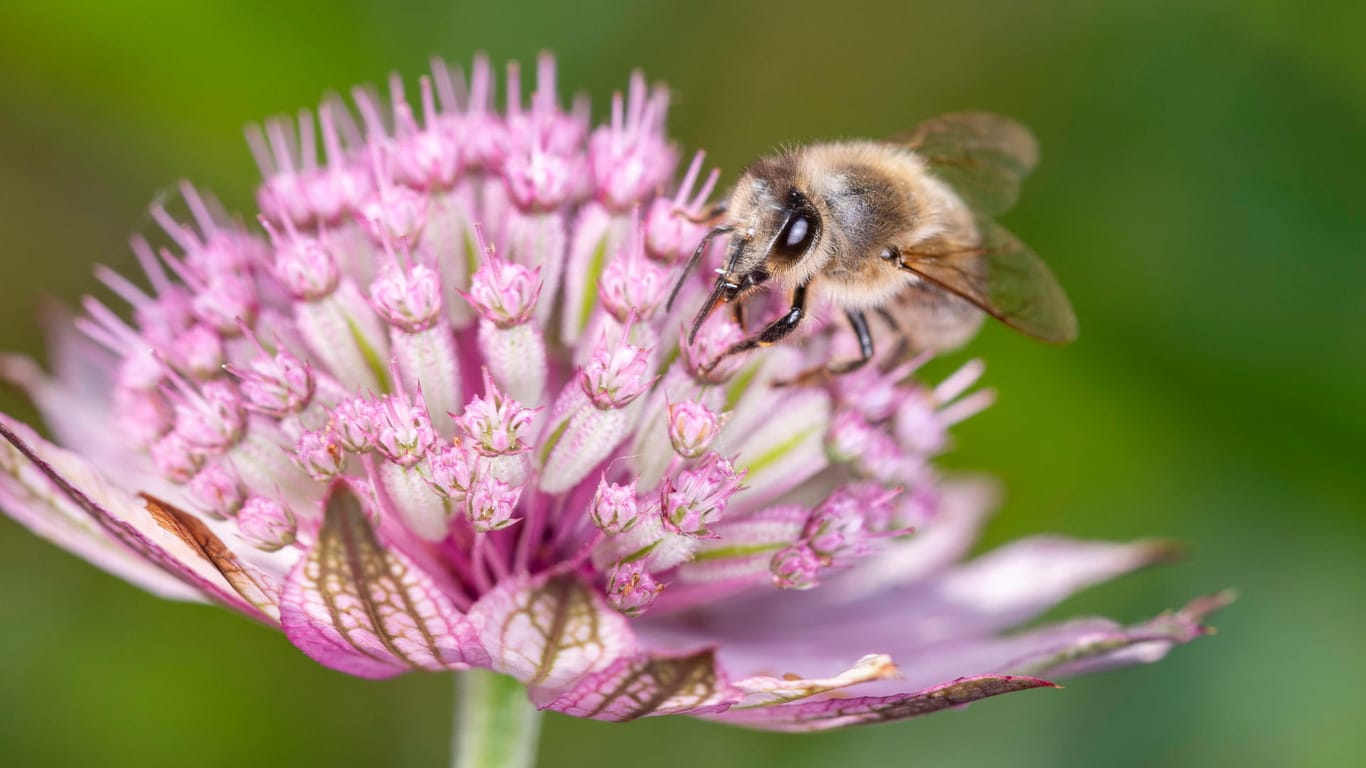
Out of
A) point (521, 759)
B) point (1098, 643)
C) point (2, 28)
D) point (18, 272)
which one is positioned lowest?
point (521, 759)

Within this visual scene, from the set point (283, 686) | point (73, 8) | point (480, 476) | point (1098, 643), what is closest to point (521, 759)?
point (480, 476)

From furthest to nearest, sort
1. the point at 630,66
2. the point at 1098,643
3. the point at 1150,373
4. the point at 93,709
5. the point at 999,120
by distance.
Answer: the point at 630,66
the point at 1150,373
the point at 93,709
the point at 999,120
the point at 1098,643

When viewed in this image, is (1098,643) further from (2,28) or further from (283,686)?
(2,28)

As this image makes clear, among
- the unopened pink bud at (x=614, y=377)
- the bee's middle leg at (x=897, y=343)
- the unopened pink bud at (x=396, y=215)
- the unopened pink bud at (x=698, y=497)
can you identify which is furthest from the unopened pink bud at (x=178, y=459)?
the bee's middle leg at (x=897, y=343)

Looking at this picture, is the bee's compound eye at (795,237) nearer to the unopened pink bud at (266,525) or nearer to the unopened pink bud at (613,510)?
the unopened pink bud at (613,510)

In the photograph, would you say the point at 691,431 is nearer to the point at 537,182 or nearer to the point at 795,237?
the point at 795,237

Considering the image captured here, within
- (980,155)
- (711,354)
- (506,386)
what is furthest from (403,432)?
Result: (980,155)
